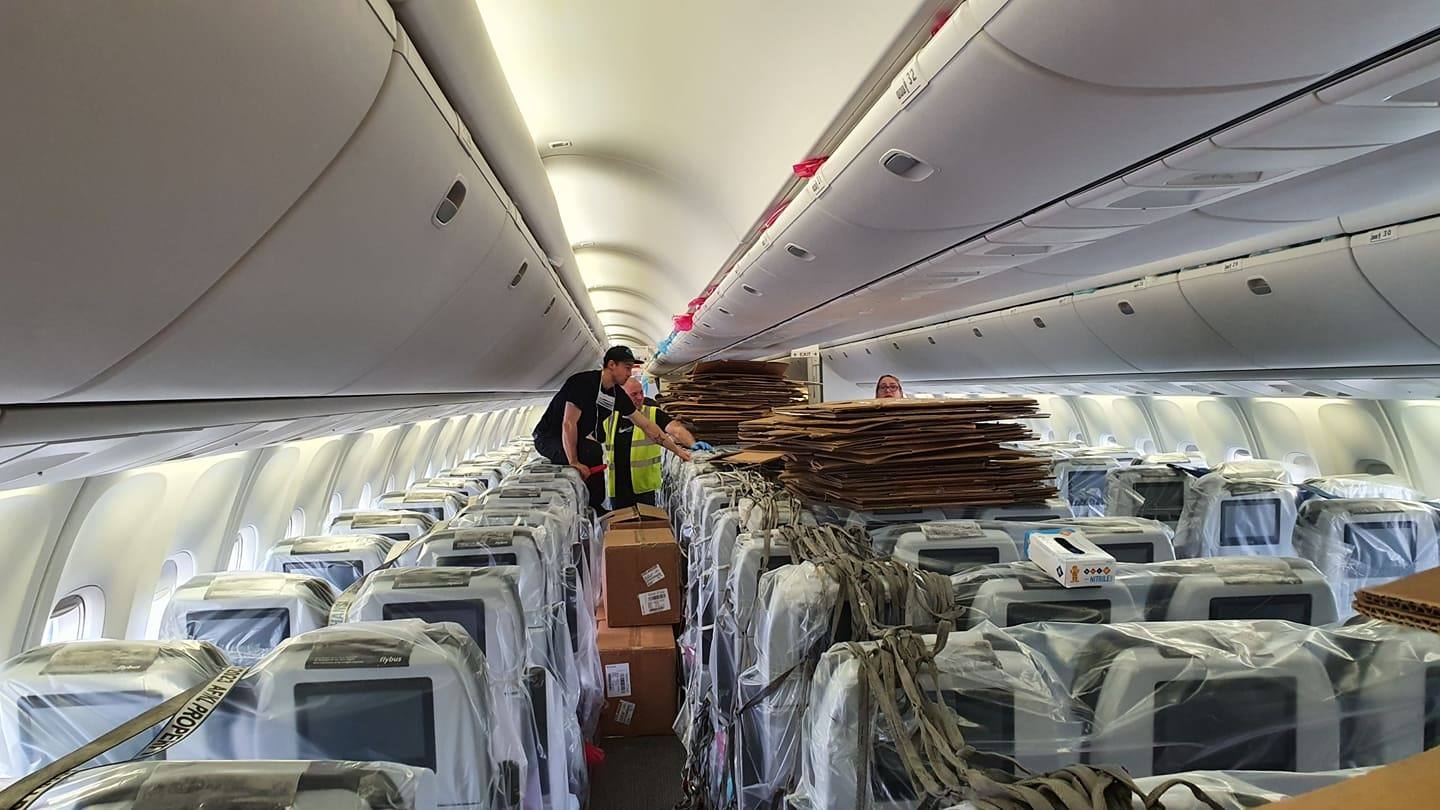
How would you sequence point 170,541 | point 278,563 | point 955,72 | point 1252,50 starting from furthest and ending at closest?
point 170,541
point 278,563
point 955,72
point 1252,50

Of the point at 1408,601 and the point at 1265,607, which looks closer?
the point at 1408,601

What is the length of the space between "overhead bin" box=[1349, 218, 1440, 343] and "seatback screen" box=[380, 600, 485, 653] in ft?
14.1

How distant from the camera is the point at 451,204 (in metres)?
2.32

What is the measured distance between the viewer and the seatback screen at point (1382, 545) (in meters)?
3.91

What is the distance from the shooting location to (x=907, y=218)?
8.96 ft

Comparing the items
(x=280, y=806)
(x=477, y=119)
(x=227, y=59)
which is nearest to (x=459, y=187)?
(x=477, y=119)

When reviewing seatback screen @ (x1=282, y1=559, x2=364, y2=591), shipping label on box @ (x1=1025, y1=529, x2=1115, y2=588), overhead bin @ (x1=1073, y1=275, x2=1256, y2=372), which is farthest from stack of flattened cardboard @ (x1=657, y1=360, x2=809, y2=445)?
shipping label on box @ (x1=1025, y1=529, x2=1115, y2=588)

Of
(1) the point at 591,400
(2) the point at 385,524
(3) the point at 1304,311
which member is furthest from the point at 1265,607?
(1) the point at 591,400

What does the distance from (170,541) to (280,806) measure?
17.3 ft

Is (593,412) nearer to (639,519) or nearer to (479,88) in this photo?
(639,519)

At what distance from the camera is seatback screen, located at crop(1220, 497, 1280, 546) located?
491 cm

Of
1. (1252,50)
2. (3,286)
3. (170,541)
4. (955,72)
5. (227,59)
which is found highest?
(955,72)

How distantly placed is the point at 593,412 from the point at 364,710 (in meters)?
5.45

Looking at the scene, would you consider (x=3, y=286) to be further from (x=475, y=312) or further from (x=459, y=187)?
(x=475, y=312)
